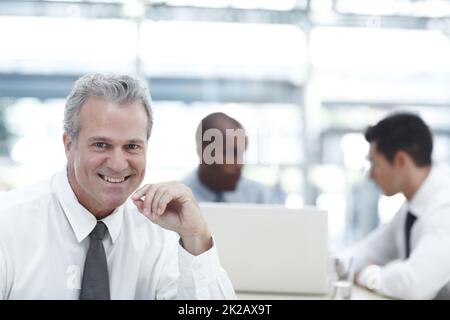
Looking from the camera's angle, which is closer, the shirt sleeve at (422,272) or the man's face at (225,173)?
the shirt sleeve at (422,272)

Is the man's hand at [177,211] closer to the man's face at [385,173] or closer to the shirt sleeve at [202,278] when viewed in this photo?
the shirt sleeve at [202,278]

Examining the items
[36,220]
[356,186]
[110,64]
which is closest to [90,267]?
[36,220]

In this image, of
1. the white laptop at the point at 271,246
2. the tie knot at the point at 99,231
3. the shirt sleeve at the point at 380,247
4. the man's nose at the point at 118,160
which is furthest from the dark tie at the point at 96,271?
the shirt sleeve at the point at 380,247

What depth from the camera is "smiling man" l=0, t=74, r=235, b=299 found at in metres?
1.17

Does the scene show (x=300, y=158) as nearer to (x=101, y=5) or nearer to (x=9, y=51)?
(x=101, y=5)

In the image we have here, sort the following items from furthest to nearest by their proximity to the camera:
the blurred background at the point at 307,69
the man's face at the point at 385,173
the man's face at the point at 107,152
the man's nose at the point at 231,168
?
the blurred background at the point at 307,69, the man's nose at the point at 231,168, the man's face at the point at 385,173, the man's face at the point at 107,152

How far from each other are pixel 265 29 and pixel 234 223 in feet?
8.88

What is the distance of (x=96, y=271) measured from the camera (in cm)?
120

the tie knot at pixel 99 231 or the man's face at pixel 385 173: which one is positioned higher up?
the man's face at pixel 385 173

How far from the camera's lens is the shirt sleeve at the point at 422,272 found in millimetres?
1869

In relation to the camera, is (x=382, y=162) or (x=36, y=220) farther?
(x=382, y=162)

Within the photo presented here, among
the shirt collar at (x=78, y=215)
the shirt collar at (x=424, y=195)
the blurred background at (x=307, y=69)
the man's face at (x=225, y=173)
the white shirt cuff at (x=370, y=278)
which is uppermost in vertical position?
the blurred background at (x=307, y=69)

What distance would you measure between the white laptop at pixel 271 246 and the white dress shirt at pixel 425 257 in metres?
0.37

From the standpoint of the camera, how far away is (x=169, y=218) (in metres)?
1.15
